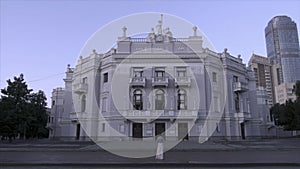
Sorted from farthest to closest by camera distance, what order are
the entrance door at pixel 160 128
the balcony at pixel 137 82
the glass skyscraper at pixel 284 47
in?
1. the glass skyscraper at pixel 284 47
2. the balcony at pixel 137 82
3. the entrance door at pixel 160 128

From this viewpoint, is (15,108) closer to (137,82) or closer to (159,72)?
(137,82)

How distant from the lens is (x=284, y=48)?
16950 cm

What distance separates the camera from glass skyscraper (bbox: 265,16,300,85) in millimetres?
156863

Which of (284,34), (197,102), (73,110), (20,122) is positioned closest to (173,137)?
(197,102)

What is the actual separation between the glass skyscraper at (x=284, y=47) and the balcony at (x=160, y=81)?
5091 inches

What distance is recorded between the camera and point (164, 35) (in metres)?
39.5

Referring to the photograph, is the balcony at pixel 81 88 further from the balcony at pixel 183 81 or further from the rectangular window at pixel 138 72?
the balcony at pixel 183 81

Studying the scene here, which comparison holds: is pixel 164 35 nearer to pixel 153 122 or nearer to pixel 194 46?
pixel 194 46

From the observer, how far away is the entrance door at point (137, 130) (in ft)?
118

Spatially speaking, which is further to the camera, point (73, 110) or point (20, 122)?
point (73, 110)

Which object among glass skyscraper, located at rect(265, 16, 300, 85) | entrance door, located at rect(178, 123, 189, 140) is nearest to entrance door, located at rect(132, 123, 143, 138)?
entrance door, located at rect(178, 123, 189, 140)

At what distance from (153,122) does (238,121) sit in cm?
1217

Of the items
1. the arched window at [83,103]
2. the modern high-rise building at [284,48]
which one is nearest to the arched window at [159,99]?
the arched window at [83,103]

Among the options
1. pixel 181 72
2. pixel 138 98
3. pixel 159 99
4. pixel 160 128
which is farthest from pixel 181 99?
pixel 138 98
